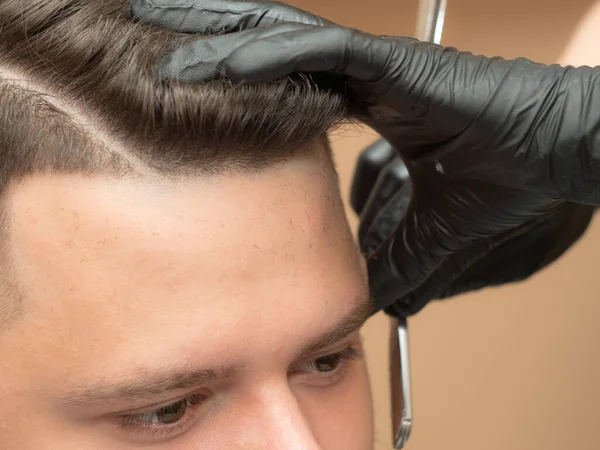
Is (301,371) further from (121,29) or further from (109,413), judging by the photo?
(121,29)

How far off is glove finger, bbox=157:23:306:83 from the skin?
0.13 meters

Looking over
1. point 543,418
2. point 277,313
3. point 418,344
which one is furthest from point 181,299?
point 543,418

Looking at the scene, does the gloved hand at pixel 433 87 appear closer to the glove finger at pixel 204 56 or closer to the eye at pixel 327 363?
the glove finger at pixel 204 56

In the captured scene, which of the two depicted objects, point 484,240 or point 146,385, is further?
point 484,240

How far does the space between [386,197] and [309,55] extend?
0.71m

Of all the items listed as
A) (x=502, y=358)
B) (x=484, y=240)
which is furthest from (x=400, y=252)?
(x=502, y=358)

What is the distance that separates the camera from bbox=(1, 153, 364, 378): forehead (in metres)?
0.78

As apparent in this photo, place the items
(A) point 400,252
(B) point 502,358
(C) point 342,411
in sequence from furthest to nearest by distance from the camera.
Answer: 1. (B) point 502,358
2. (A) point 400,252
3. (C) point 342,411

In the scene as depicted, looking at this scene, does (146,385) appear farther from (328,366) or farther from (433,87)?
(433,87)

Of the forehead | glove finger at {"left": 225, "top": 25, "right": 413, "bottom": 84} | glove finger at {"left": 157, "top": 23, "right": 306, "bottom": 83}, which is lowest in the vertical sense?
the forehead

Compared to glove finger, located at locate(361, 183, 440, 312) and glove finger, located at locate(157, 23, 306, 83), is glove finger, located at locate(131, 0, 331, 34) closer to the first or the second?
glove finger, located at locate(157, 23, 306, 83)

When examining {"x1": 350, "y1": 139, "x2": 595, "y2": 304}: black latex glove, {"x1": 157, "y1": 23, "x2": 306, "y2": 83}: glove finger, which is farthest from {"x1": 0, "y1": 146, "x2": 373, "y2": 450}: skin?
{"x1": 350, "y1": 139, "x2": 595, "y2": 304}: black latex glove

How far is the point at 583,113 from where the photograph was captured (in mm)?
869

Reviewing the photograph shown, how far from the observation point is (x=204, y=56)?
0.81m
